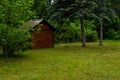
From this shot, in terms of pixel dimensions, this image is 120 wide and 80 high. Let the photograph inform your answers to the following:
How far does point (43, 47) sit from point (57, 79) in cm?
1431

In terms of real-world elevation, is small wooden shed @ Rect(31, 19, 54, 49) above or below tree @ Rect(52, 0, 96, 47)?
below

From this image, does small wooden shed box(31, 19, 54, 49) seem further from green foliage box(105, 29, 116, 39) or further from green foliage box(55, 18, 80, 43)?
green foliage box(105, 29, 116, 39)

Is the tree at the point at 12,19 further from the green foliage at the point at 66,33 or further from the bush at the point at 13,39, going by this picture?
the green foliage at the point at 66,33

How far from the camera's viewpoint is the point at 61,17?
2425cm

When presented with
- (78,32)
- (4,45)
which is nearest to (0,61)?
(4,45)

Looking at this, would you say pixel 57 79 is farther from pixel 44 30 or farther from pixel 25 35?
pixel 44 30

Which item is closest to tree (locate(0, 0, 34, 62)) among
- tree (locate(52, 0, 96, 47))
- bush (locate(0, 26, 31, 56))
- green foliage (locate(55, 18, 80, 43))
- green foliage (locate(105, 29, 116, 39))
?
bush (locate(0, 26, 31, 56))

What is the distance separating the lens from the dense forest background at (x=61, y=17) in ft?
49.5

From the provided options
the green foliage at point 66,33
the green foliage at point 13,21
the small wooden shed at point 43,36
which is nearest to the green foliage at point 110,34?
the green foliage at point 66,33

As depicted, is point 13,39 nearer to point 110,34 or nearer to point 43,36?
point 43,36

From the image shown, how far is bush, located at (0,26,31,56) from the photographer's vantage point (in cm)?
1530

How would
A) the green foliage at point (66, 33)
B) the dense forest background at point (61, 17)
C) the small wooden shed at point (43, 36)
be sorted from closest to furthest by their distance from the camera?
the dense forest background at point (61, 17) < the small wooden shed at point (43, 36) < the green foliage at point (66, 33)

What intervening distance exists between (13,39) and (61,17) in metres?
9.22

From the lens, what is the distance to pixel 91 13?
23484 mm
